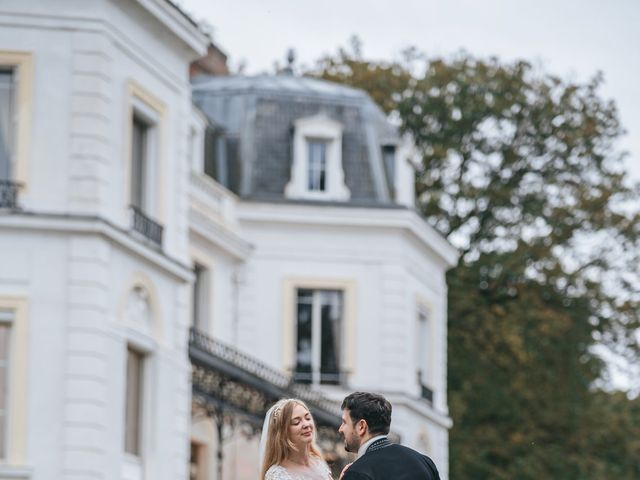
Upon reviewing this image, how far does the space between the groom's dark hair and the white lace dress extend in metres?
0.84

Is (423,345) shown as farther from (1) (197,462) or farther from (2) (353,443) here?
(2) (353,443)

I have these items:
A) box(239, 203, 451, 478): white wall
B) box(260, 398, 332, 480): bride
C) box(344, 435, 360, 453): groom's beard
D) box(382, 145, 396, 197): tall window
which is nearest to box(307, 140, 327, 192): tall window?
box(239, 203, 451, 478): white wall

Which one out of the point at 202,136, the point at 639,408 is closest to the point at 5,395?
the point at 202,136

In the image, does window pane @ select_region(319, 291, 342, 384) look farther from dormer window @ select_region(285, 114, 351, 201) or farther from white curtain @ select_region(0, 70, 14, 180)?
white curtain @ select_region(0, 70, 14, 180)

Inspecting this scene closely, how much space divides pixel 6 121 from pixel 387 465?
61.5 ft

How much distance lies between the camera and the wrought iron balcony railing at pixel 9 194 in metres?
29.3

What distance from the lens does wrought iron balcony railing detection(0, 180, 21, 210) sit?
29.3 meters

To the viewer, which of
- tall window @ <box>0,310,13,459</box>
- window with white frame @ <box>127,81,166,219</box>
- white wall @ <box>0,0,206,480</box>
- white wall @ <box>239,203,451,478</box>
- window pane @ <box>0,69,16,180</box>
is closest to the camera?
tall window @ <box>0,310,13,459</box>

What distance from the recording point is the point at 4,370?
29.0 metres

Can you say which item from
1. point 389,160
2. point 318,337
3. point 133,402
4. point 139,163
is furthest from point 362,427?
point 389,160

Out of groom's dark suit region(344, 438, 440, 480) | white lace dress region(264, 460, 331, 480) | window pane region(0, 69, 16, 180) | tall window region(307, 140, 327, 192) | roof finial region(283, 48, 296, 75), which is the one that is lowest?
groom's dark suit region(344, 438, 440, 480)

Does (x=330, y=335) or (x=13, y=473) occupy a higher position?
(x=330, y=335)

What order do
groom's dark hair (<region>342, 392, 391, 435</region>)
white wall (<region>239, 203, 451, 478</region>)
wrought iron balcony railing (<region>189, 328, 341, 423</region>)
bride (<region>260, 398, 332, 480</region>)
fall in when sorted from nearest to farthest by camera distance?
groom's dark hair (<region>342, 392, 391, 435</region>)
bride (<region>260, 398, 332, 480</region>)
wrought iron balcony railing (<region>189, 328, 341, 423</region>)
white wall (<region>239, 203, 451, 478</region>)

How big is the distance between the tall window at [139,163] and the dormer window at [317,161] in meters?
11.5
